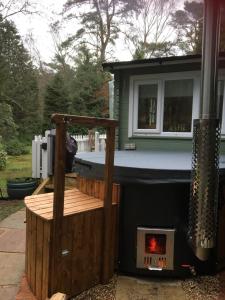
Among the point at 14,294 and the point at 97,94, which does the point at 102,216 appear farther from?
the point at 97,94

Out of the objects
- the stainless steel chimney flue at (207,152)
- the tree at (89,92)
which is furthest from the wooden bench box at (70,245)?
the tree at (89,92)

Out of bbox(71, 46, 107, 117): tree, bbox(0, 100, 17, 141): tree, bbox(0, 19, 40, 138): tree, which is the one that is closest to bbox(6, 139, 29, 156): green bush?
bbox(0, 100, 17, 141): tree

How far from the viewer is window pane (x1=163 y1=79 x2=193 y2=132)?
5574 millimetres

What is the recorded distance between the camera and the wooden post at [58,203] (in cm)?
255

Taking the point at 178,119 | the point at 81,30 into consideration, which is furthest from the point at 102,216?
the point at 81,30

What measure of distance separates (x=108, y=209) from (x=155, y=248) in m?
0.65

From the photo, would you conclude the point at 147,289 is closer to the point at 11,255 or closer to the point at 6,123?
the point at 11,255

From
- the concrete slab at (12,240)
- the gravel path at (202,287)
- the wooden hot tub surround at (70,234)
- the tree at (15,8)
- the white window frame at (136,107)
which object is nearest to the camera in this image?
the wooden hot tub surround at (70,234)

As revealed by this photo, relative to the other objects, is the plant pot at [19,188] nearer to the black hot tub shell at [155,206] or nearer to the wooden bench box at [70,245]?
the wooden bench box at [70,245]

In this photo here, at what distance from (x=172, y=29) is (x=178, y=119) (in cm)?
1181

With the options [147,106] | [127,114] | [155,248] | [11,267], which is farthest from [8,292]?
[147,106]

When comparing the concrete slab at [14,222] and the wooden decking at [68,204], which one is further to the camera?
the concrete slab at [14,222]

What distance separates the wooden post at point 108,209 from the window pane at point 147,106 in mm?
2963

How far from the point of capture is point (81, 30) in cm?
1748
